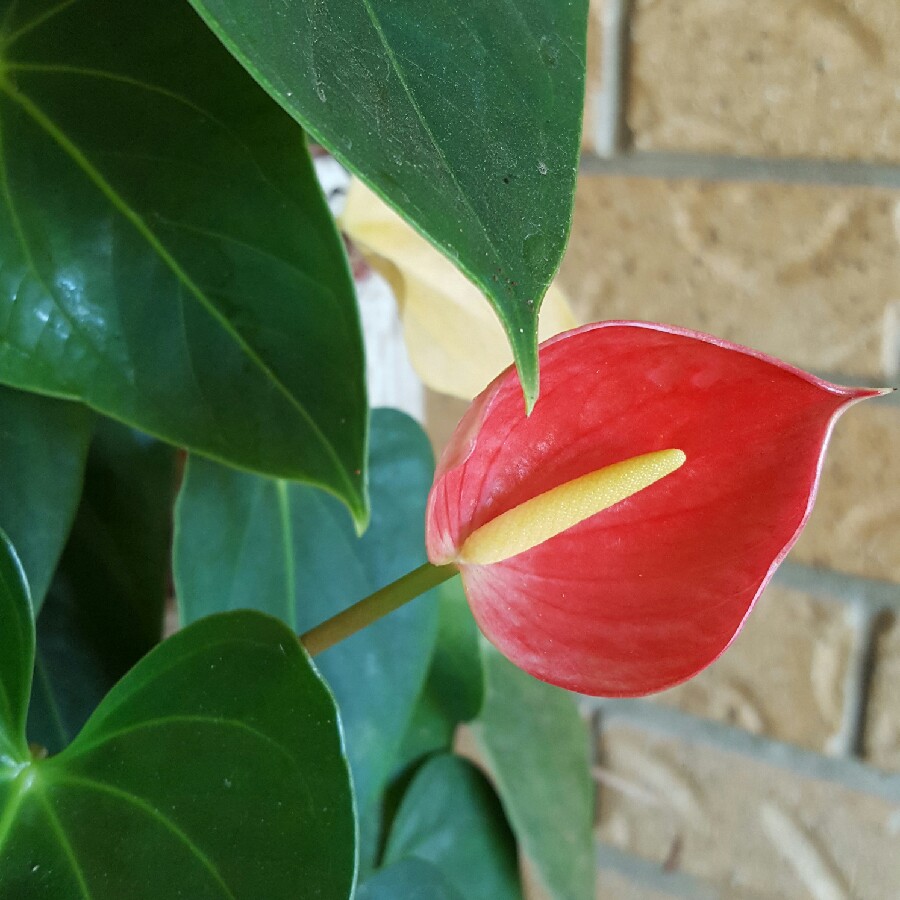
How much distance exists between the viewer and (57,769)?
289 mm

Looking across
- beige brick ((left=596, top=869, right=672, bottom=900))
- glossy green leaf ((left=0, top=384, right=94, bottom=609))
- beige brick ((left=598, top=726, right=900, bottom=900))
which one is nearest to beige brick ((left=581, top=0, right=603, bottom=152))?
glossy green leaf ((left=0, top=384, right=94, bottom=609))

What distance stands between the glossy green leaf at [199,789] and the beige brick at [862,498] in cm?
50

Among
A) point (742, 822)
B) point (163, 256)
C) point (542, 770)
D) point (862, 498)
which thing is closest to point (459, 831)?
point (542, 770)

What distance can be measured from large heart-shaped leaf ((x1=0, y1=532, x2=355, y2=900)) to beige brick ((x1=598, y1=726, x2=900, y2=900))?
1.97ft

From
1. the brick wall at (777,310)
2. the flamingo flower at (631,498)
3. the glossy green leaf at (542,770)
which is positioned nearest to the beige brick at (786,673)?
the brick wall at (777,310)

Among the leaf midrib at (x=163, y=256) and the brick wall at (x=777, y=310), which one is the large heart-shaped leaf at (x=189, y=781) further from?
the brick wall at (x=777, y=310)

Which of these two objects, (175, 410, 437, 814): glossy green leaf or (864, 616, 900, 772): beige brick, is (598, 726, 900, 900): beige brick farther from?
(175, 410, 437, 814): glossy green leaf

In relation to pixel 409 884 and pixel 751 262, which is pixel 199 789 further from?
pixel 751 262

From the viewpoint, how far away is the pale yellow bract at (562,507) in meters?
0.27

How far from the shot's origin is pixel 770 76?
1.84 feet

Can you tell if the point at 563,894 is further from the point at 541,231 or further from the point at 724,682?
the point at 541,231

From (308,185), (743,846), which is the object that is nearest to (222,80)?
(308,185)

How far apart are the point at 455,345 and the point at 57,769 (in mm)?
270

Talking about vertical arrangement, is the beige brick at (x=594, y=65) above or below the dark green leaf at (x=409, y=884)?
above
